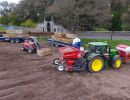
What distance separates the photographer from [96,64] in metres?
13.8

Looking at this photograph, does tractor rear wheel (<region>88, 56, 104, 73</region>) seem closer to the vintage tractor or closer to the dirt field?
the dirt field

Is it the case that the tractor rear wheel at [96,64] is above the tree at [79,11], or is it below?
below

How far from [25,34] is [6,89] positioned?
1864 centimetres

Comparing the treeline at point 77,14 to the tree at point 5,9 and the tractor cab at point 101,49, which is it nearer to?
the tree at point 5,9

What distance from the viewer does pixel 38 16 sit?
147 ft

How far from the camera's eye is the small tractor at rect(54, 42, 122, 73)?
13445 millimetres

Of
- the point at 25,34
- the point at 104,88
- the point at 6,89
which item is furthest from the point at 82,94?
the point at 25,34

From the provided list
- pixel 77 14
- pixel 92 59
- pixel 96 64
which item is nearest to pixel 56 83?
pixel 92 59

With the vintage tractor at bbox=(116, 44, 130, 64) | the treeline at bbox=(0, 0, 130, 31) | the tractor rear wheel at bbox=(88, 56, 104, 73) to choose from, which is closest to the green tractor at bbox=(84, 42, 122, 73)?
the tractor rear wheel at bbox=(88, 56, 104, 73)

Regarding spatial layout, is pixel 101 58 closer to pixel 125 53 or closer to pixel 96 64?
pixel 96 64

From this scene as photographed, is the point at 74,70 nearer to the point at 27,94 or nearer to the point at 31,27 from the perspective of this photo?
the point at 27,94

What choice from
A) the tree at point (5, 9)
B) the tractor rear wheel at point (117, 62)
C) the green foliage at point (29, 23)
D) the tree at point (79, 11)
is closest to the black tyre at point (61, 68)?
the tractor rear wheel at point (117, 62)

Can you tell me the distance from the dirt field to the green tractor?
41cm

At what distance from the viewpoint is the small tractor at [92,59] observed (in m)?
13.4
